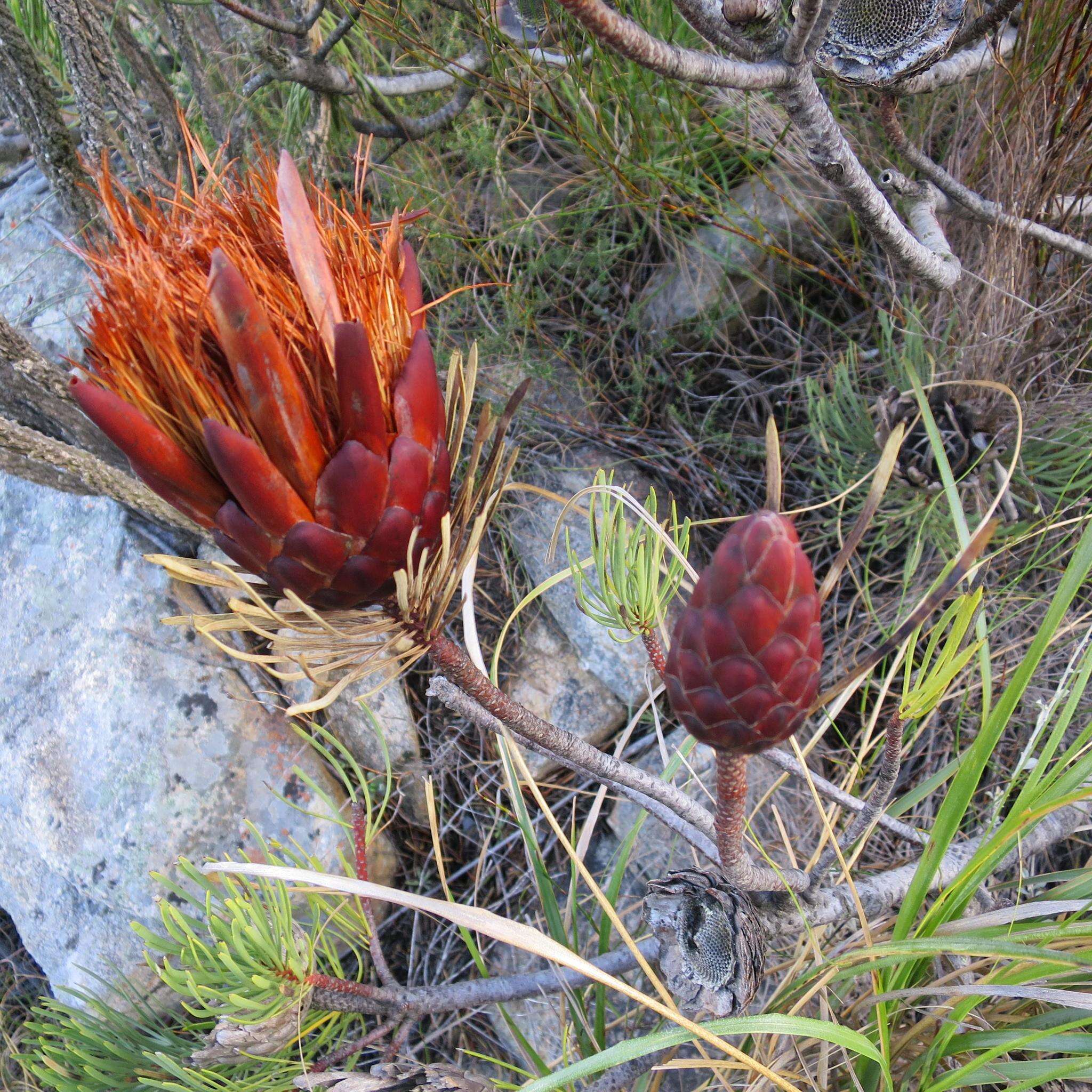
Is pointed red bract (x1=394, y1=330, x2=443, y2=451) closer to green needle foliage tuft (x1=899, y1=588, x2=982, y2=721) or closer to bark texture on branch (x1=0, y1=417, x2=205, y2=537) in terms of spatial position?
green needle foliage tuft (x1=899, y1=588, x2=982, y2=721)

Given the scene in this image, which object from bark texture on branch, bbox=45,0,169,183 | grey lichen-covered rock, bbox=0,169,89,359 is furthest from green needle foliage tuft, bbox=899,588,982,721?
grey lichen-covered rock, bbox=0,169,89,359

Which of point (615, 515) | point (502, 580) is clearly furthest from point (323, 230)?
point (502, 580)

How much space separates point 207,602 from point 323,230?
3.06 feet

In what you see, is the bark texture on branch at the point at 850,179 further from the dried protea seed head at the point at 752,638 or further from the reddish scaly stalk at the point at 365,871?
the reddish scaly stalk at the point at 365,871

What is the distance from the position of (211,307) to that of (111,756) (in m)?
0.95

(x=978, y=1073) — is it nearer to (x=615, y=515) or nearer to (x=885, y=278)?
(x=615, y=515)

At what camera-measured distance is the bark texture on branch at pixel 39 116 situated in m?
1.10

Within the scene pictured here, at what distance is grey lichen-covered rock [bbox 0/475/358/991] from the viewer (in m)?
1.07

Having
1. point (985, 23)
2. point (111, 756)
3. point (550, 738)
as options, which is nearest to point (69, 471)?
point (111, 756)

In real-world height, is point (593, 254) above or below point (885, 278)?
above

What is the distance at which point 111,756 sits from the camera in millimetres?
1095

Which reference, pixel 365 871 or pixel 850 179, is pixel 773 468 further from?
pixel 365 871

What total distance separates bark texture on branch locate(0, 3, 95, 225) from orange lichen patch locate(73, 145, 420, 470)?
89 centimetres

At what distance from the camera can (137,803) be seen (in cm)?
108
